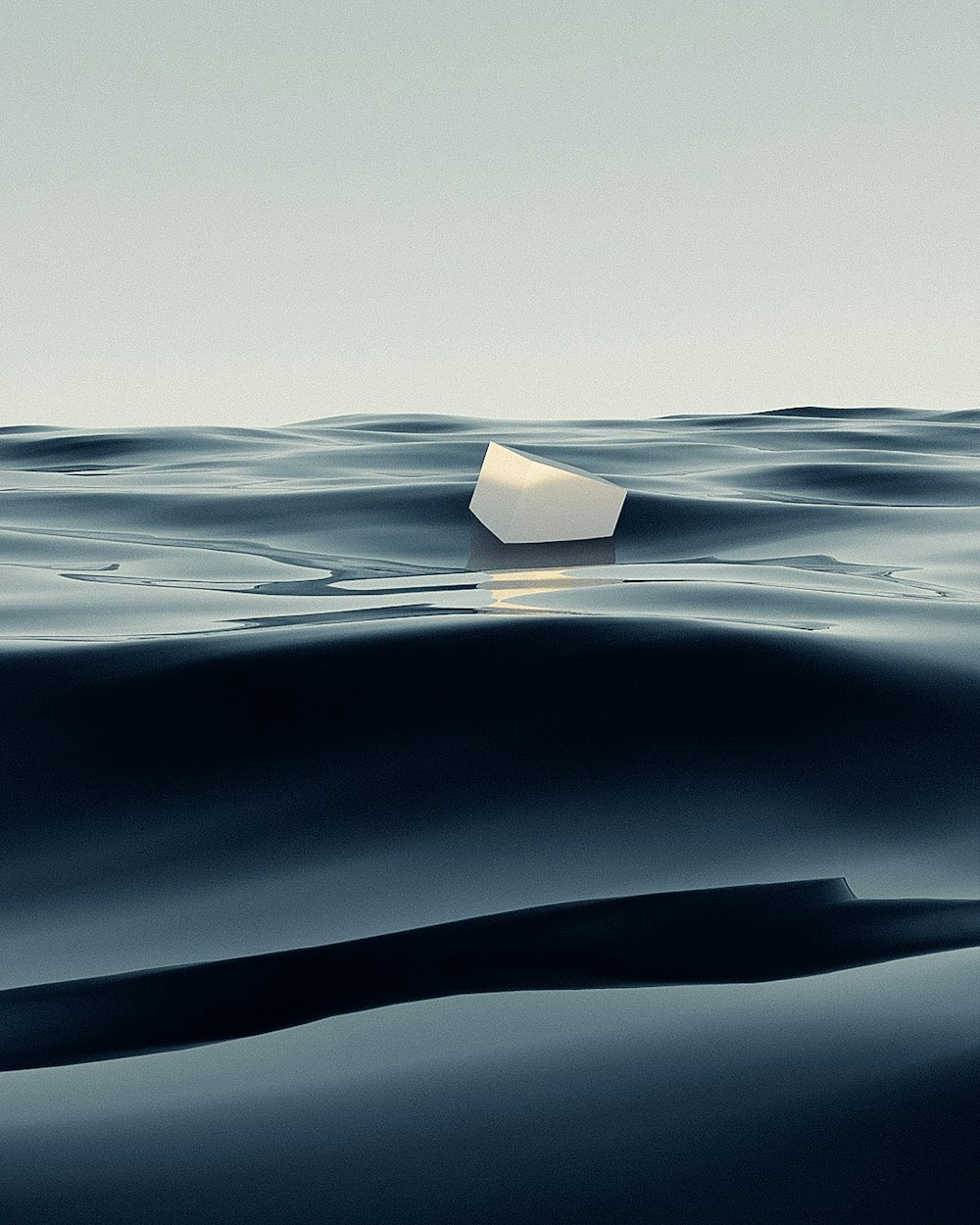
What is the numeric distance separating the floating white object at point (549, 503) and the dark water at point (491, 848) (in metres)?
0.14

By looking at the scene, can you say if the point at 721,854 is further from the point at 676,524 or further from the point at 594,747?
the point at 676,524

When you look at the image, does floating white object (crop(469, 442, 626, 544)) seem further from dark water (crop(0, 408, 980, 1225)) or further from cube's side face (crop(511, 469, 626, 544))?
dark water (crop(0, 408, 980, 1225))

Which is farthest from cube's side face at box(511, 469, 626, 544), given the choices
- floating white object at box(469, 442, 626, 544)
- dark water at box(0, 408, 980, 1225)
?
dark water at box(0, 408, 980, 1225)

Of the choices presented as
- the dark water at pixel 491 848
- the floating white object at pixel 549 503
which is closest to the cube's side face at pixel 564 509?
the floating white object at pixel 549 503

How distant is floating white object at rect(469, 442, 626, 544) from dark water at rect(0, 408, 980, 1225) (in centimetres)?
14

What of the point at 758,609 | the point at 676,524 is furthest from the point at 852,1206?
the point at 676,524

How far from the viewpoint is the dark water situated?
0.52 m

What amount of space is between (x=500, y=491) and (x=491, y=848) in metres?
1.58

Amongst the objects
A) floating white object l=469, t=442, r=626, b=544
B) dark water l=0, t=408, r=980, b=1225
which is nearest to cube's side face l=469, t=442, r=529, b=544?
floating white object l=469, t=442, r=626, b=544

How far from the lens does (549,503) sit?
230cm

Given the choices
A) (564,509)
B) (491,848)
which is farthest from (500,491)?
(491,848)

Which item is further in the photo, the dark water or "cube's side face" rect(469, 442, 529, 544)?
"cube's side face" rect(469, 442, 529, 544)

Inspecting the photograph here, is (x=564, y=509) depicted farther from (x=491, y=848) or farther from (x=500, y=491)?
(x=491, y=848)

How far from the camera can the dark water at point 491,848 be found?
519mm
